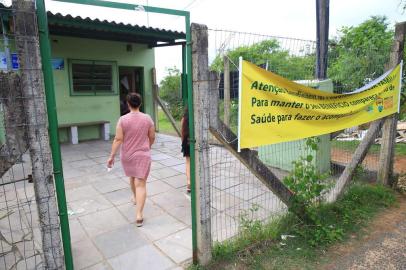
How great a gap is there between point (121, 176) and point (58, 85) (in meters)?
4.33

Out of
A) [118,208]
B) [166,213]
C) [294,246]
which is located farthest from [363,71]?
[118,208]

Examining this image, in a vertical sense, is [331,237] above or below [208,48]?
below

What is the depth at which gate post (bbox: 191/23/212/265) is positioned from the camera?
225 centimetres

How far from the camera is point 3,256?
102 inches

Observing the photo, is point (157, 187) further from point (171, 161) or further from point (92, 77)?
point (92, 77)

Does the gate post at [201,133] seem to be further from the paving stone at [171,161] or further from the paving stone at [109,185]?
the paving stone at [171,161]

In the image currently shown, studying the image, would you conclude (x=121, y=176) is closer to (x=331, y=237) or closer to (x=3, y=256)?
(x=3, y=256)

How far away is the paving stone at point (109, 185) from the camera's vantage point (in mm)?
4473

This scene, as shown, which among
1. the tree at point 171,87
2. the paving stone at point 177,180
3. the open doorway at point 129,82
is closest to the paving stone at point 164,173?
the paving stone at point 177,180

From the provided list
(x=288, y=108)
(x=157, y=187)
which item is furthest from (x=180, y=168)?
(x=288, y=108)

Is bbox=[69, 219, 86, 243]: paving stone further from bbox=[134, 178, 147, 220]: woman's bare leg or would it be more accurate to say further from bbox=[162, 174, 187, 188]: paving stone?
bbox=[162, 174, 187, 188]: paving stone

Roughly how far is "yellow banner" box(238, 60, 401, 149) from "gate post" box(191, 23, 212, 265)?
0.98 feet

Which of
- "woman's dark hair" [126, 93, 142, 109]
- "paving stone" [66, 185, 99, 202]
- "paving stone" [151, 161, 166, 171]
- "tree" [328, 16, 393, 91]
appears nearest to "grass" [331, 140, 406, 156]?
"tree" [328, 16, 393, 91]

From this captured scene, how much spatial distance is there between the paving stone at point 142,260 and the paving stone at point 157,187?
1.55 meters
